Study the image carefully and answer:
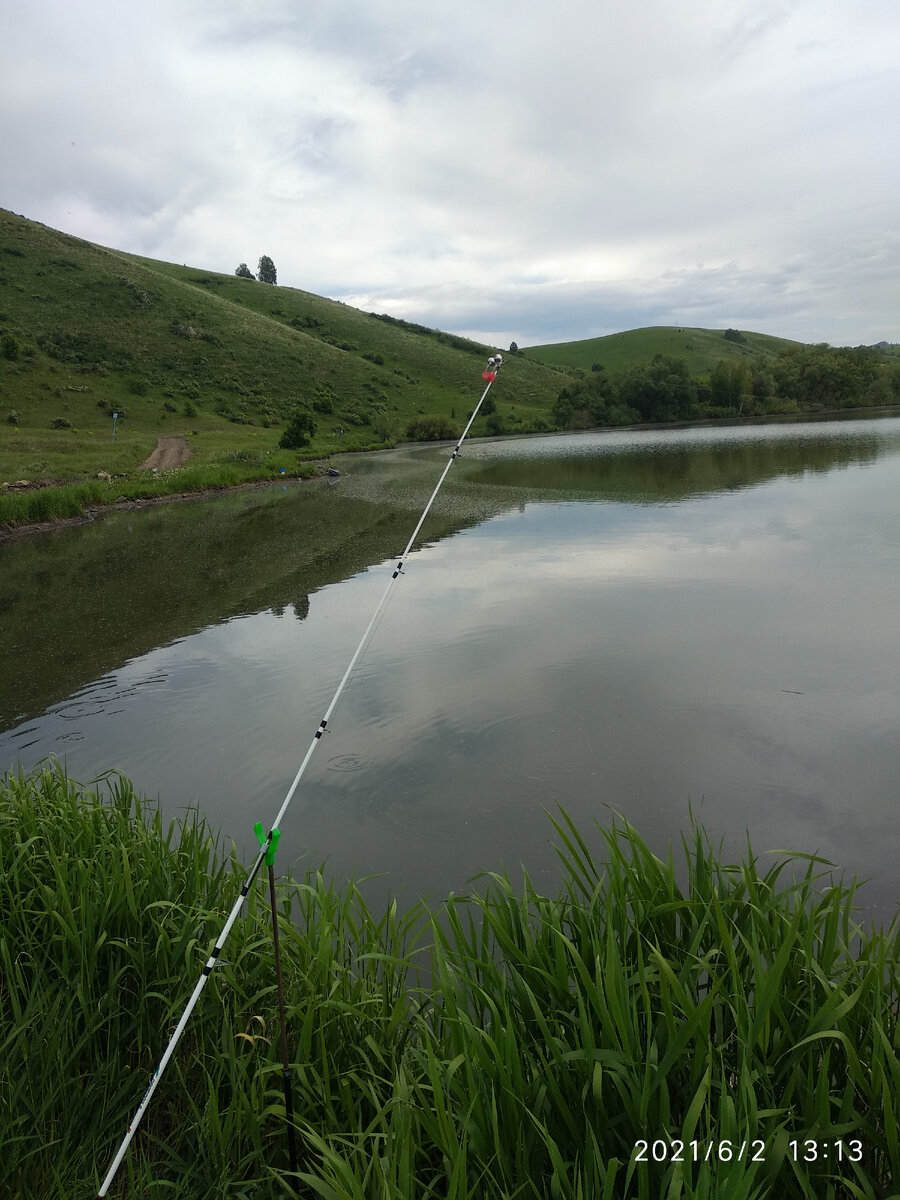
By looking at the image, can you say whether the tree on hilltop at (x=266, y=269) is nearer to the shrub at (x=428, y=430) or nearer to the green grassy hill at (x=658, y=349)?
the green grassy hill at (x=658, y=349)

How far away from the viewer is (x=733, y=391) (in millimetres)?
83750

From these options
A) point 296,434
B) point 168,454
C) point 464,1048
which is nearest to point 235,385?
point 296,434

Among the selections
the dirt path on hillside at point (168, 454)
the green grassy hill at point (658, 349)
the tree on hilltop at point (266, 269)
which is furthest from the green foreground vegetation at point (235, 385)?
the tree on hilltop at point (266, 269)

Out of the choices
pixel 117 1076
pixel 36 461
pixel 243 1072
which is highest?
pixel 36 461

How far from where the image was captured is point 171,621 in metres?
13.8

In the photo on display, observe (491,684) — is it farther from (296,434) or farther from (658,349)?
(658,349)

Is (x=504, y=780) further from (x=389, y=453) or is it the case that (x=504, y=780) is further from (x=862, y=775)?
(x=389, y=453)

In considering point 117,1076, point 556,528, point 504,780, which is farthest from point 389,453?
point 117,1076

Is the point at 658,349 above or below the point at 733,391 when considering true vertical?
above

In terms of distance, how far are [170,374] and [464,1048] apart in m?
71.2

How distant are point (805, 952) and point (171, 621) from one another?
42.2 ft

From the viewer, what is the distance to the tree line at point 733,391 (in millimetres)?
81125

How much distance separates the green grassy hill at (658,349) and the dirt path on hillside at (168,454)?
3493 inches

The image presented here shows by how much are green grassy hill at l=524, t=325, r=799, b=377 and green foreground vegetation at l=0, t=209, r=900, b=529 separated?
22.9 metres
